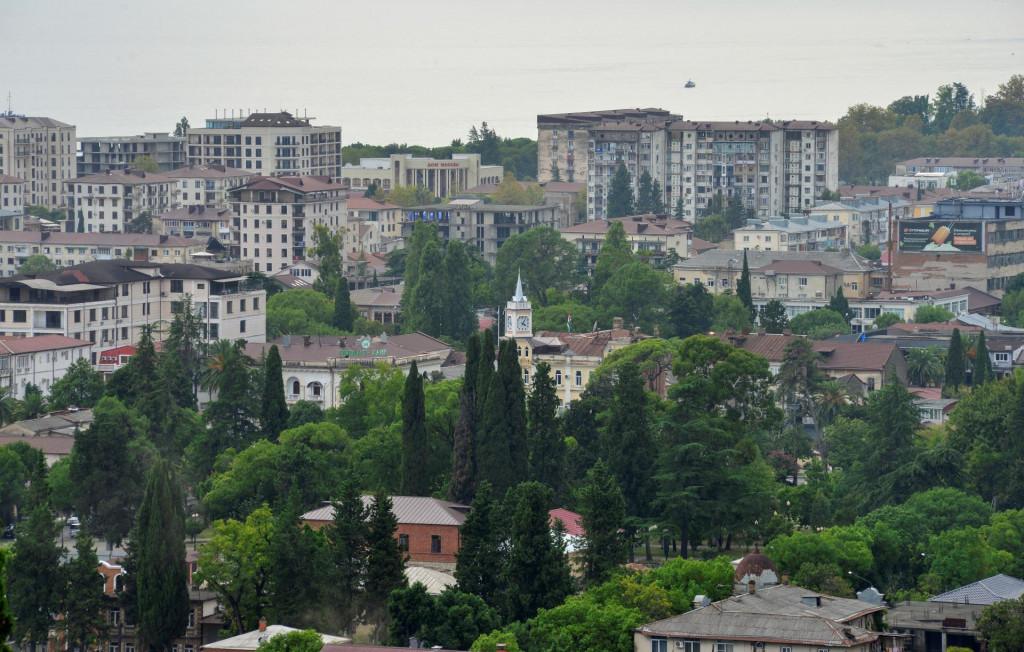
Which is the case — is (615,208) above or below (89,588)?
above

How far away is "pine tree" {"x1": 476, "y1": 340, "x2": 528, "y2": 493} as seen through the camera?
3147 inches

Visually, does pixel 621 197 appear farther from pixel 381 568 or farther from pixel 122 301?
pixel 381 568

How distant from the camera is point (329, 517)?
7688 cm

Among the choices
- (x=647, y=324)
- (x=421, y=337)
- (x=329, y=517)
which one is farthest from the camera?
(x=647, y=324)

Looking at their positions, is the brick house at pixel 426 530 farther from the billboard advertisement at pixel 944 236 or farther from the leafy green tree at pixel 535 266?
the billboard advertisement at pixel 944 236

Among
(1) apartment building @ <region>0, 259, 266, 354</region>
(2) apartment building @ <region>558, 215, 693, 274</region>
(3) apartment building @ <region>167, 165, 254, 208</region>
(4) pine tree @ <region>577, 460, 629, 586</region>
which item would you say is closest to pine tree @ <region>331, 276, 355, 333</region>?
(1) apartment building @ <region>0, 259, 266, 354</region>

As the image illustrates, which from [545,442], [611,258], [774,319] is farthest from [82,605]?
[611,258]

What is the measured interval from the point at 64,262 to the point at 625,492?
298 feet

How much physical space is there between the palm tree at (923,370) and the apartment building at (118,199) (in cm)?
8915

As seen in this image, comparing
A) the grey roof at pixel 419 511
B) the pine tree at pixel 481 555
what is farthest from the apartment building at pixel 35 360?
the pine tree at pixel 481 555

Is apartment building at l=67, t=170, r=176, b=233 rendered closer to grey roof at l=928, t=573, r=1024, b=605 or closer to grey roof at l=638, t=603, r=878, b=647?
grey roof at l=928, t=573, r=1024, b=605

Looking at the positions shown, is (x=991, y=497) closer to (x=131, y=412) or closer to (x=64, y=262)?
(x=131, y=412)

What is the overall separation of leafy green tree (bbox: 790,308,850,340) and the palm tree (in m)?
9.76

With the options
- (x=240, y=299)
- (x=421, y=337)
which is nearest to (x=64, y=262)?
(x=240, y=299)
